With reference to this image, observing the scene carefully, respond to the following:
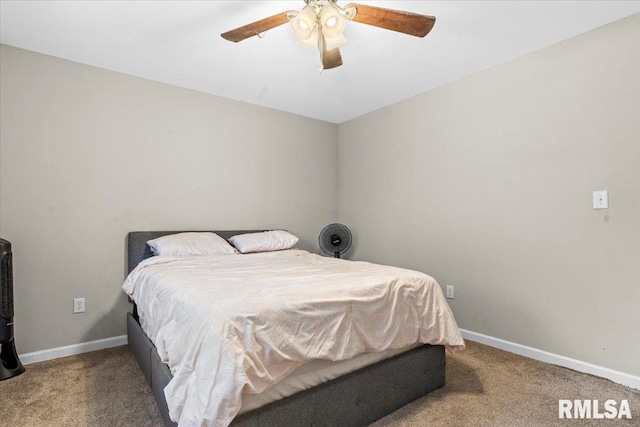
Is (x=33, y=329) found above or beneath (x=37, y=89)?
beneath

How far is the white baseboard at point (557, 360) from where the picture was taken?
2.03m

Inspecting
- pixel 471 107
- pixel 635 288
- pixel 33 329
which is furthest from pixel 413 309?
pixel 33 329

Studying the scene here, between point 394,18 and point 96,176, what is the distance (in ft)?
8.60

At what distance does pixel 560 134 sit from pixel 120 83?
364 centimetres

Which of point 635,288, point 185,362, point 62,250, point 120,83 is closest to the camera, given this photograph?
point 185,362

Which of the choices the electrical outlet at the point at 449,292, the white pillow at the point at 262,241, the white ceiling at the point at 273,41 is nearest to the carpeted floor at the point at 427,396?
the electrical outlet at the point at 449,292

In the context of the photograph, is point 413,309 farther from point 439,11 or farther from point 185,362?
point 439,11

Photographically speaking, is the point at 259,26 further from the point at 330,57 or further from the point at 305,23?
the point at 330,57

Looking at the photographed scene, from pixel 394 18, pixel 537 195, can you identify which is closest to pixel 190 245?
pixel 394 18

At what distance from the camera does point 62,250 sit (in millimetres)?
2561

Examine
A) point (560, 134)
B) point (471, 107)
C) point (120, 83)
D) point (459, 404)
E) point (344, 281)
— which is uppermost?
point (120, 83)

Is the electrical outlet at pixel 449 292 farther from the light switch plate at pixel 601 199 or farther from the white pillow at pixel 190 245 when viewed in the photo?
the white pillow at pixel 190 245

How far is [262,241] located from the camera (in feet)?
10.4

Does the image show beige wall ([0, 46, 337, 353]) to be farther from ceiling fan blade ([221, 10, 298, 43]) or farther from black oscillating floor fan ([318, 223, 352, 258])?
ceiling fan blade ([221, 10, 298, 43])
